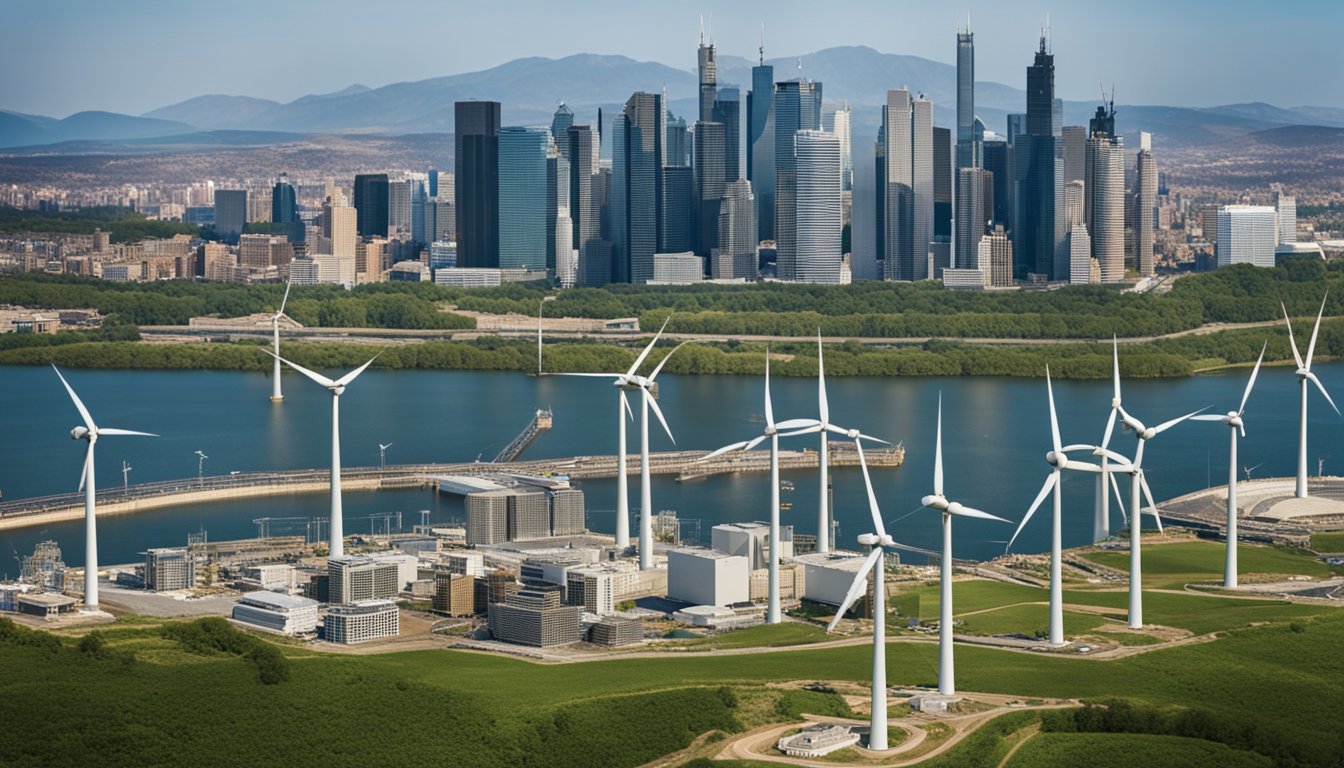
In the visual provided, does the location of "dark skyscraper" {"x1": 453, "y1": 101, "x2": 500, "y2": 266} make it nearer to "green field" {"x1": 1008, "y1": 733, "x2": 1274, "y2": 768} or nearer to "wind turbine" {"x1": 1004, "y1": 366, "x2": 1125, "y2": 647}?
"wind turbine" {"x1": 1004, "y1": 366, "x2": 1125, "y2": 647}

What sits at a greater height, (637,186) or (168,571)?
(637,186)

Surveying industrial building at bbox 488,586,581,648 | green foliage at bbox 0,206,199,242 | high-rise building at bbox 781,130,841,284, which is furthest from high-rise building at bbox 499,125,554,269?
industrial building at bbox 488,586,581,648

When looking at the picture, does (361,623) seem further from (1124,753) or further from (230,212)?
(230,212)

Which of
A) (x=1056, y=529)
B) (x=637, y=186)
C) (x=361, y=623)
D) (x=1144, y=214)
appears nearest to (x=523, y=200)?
(x=637, y=186)

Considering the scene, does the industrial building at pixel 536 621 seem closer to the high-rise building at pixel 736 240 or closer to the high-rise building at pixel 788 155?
the high-rise building at pixel 788 155

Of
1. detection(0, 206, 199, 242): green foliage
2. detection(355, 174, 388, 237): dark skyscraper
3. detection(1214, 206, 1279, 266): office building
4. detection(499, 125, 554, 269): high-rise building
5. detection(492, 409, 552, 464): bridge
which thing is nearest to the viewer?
detection(492, 409, 552, 464): bridge

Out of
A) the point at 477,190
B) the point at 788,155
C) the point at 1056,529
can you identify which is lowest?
the point at 1056,529

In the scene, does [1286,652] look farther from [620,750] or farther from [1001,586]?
[620,750]
